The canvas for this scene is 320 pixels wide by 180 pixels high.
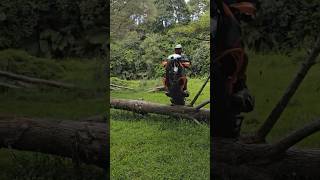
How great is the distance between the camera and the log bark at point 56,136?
7.10 meters

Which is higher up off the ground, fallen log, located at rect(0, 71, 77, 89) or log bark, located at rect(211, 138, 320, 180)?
fallen log, located at rect(0, 71, 77, 89)

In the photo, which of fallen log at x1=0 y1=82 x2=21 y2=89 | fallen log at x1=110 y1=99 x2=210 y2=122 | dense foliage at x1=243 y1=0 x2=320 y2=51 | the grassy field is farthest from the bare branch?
fallen log at x1=0 y1=82 x2=21 y2=89

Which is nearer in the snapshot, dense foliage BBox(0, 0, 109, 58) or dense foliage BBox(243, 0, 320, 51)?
dense foliage BBox(243, 0, 320, 51)

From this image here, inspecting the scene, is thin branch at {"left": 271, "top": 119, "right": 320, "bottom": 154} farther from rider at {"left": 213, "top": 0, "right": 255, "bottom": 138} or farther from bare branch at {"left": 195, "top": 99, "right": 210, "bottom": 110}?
bare branch at {"left": 195, "top": 99, "right": 210, "bottom": 110}

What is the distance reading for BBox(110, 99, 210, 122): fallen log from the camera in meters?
7.14

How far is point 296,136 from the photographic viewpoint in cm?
692

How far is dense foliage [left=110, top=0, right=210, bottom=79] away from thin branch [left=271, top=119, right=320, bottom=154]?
129 cm

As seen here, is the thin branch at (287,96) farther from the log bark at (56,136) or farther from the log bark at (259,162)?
the log bark at (56,136)

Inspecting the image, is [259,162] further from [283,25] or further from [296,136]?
[283,25]

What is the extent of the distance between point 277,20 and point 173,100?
1.63m

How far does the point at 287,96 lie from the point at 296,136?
50 cm

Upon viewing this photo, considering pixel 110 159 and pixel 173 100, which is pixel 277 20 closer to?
pixel 173 100

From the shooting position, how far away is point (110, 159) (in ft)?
23.3

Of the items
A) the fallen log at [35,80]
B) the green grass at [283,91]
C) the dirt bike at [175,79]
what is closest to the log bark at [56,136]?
the fallen log at [35,80]
